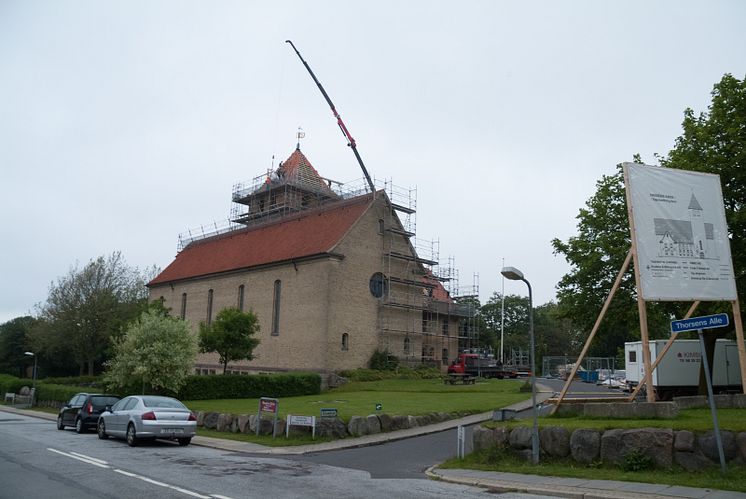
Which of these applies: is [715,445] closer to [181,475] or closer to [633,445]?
[633,445]

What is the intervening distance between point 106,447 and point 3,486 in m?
7.21

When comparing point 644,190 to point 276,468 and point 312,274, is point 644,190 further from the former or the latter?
point 312,274

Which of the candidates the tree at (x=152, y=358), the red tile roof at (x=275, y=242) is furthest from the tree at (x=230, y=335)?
the red tile roof at (x=275, y=242)

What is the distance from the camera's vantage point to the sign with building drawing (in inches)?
616

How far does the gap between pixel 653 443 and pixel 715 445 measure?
1.09 m

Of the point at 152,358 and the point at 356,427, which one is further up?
the point at 152,358

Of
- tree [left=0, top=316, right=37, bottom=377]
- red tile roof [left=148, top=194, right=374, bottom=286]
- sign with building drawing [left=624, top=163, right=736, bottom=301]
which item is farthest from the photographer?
tree [left=0, top=316, right=37, bottom=377]

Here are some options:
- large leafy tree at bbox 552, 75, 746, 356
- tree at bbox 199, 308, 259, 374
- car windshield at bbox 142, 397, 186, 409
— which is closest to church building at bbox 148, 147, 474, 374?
tree at bbox 199, 308, 259, 374

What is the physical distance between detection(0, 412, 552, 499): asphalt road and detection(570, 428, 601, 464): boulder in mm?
2777

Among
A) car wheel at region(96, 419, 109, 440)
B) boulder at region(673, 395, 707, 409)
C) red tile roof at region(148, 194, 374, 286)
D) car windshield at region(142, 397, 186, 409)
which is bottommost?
car wheel at region(96, 419, 109, 440)

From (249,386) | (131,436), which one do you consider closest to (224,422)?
(131,436)

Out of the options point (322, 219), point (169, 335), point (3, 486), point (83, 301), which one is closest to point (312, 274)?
point (322, 219)

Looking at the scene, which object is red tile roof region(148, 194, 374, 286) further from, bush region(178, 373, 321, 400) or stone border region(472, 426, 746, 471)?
stone border region(472, 426, 746, 471)

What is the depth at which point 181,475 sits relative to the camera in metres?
12.4
